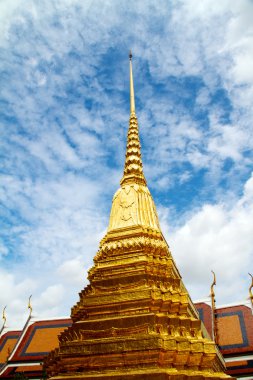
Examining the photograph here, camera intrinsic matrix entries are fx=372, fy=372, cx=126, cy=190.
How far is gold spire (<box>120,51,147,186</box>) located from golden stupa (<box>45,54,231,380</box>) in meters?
1.51

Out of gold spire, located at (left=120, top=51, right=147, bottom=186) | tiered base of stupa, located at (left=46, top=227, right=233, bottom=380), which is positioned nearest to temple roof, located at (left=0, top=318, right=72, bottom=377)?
tiered base of stupa, located at (left=46, top=227, right=233, bottom=380)

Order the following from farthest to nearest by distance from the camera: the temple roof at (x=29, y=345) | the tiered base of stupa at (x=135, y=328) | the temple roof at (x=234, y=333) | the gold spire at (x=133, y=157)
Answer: the temple roof at (x=29, y=345) → the gold spire at (x=133, y=157) → the temple roof at (x=234, y=333) → the tiered base of stupa at (x=135, y=328)

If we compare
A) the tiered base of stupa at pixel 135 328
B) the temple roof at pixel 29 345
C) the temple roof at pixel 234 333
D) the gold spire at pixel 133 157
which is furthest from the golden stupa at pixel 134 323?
the temple roof at pixel 29 345

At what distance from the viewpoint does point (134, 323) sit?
6727mm

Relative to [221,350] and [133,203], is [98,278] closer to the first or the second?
[133,203]

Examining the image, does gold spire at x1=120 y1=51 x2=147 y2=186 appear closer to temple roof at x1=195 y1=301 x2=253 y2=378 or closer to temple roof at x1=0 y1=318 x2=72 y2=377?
temple roof at x1=195 y1=301 x2=253 y2=378

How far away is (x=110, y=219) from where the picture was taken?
31.9ft

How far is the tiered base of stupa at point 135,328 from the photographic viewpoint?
6227 millimetres

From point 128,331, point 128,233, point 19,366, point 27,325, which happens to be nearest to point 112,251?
point 128,233

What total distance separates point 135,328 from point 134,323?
10cm

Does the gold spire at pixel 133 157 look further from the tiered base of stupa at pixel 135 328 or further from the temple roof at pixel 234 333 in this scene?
the temple roof at pixel 234 333

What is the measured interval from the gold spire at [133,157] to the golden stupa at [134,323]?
1510mm

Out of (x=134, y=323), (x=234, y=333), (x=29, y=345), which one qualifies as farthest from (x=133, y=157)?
(x=29, y=345)

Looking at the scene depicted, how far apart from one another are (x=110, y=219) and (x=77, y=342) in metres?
3.63
